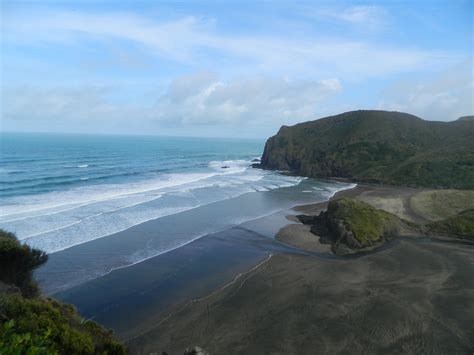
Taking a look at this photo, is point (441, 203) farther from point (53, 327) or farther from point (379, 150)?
point (53, 327)

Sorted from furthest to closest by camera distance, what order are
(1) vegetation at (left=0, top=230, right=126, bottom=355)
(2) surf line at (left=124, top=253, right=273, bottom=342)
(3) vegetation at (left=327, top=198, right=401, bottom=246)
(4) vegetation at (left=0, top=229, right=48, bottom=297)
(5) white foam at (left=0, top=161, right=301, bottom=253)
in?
(5) white foam at (left=0, top=161, right=301, bottom=253) < (3) vegetation at (left=327, top=198, right=401, bottom=246) < (2) surf line at (left=124, top=253, right=273, bottom=342) < (4) vegetation at (left=0, top=229, right=48, bottom=297) < (1) vegetation at (left=0, top=230, right=126, bottom=355)

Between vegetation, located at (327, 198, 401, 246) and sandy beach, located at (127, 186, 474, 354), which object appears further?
vegetation, located at (327, 198, 401, 246)

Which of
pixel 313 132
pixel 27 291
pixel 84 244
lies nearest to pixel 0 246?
pixel 27 291

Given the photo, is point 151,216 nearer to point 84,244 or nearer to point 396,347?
point 84,244

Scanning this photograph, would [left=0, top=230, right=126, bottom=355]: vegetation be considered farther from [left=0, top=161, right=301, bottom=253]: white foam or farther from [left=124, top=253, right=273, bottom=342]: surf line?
[left=0, top=161, right=301, bottom=253]: white foam

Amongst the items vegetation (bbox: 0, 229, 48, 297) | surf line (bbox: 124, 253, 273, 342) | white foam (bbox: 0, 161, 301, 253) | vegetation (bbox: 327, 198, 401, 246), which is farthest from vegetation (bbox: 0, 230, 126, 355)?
vegetation (bbox: 327, 198, 401, 246)

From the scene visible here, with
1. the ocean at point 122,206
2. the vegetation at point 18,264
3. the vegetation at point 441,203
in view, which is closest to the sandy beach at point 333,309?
the vegetation at point 18,264
